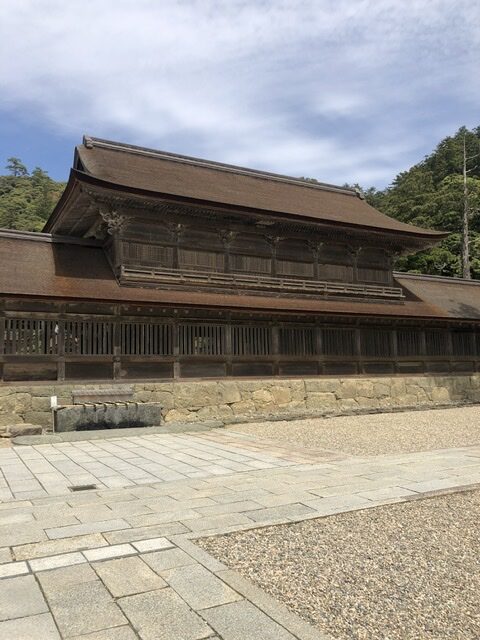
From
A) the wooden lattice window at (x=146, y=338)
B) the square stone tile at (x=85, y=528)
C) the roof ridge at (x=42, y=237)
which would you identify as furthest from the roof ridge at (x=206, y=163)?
the square stone tile at (x=85, y=528)

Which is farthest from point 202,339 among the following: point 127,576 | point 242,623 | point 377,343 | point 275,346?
point 242,623

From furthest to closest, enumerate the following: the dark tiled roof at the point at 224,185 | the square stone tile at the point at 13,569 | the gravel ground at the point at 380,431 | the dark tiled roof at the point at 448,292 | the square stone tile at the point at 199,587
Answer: the dark tiled roof at the point at 448,292, the dark tiled roof at the point at 224,185, the gravel ground at the point at 380,431, the square stone tile at the point at 13,569, the square stone tile at the point at 199,587

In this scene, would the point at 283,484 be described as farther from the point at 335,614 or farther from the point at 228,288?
the point at 228,288

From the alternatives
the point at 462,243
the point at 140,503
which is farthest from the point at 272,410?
the point at 462,243

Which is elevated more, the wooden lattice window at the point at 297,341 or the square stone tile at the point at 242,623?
the wooden lattice window at the point at 297,341

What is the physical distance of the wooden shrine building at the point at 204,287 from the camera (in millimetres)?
12414

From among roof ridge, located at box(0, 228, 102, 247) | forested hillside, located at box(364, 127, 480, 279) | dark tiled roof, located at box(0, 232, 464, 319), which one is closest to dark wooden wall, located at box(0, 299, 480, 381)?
dark tiled roof, located at box(0, 232, 464, 319)

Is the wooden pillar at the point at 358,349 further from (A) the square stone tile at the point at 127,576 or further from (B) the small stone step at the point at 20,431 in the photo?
(A) the square stone tile at the point at 127,576

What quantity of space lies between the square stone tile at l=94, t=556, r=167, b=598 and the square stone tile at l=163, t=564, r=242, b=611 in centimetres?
11

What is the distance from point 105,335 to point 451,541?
1022cm

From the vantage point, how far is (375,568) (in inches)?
142

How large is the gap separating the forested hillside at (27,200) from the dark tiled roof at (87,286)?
97.2 ft

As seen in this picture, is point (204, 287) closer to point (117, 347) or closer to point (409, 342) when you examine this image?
point (117, 347)

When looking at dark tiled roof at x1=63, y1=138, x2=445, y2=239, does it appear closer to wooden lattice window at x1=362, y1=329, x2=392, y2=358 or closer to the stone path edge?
wooden lattice window at x1=362, y1=329, x2=392, y2=358
